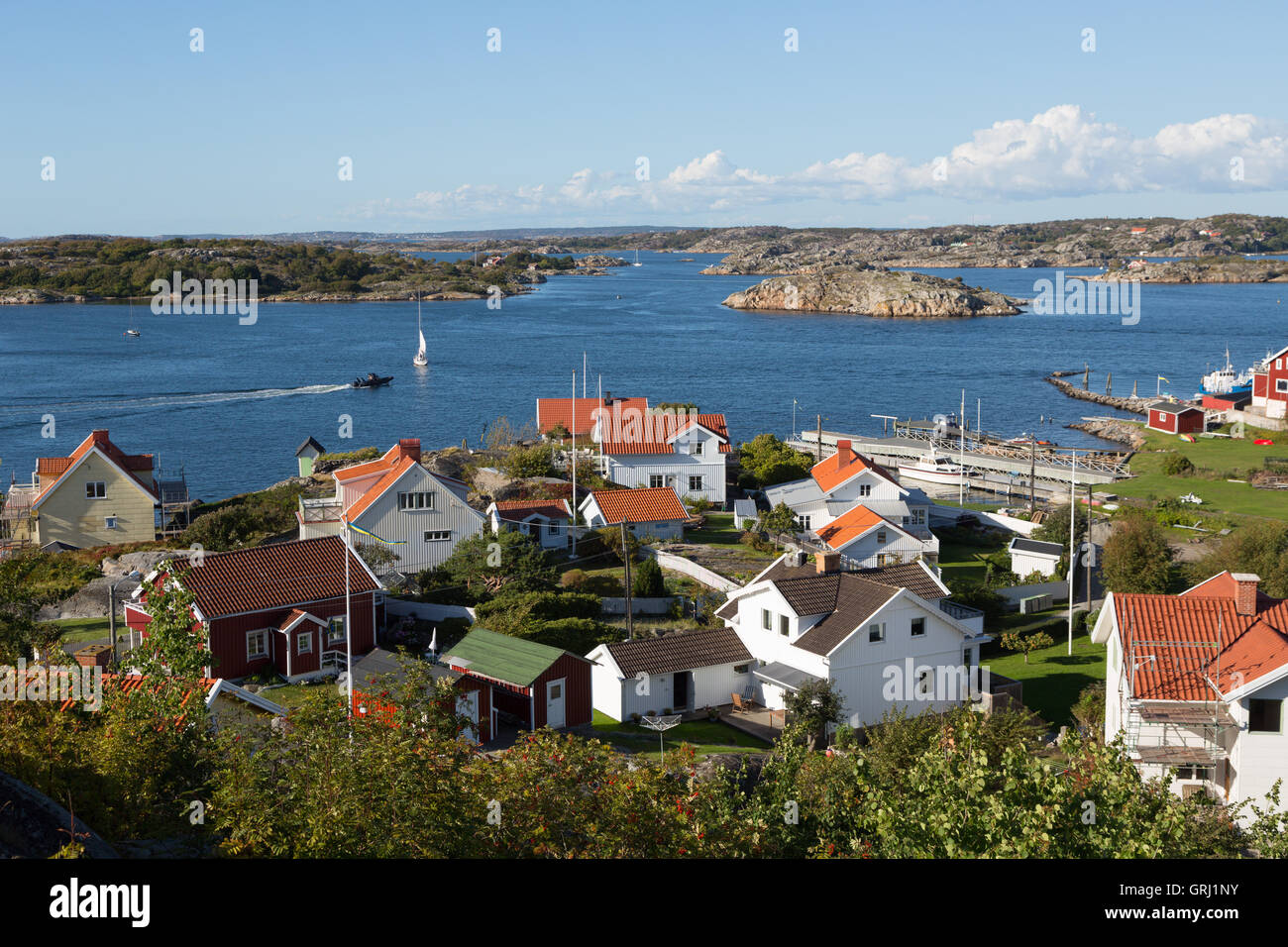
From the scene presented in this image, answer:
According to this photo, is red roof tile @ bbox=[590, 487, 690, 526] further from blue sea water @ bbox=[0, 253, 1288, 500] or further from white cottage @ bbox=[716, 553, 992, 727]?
blue sea water @ bbox=[0, 253, 1288, 500]

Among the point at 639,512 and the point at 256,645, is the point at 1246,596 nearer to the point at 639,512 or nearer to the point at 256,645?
the point at 256,645

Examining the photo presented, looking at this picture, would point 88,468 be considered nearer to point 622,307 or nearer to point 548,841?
point 548,841

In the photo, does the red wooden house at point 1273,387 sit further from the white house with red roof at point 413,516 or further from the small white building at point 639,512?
the white house with red roof at point 413,516

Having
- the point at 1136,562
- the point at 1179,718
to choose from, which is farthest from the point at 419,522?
the point at 1179,718

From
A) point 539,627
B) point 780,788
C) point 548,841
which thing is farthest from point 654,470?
point 548,841

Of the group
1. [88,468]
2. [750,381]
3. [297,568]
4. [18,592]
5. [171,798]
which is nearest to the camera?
[171,798]
